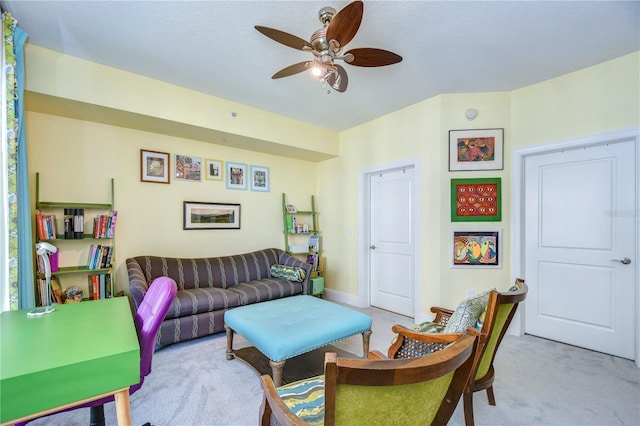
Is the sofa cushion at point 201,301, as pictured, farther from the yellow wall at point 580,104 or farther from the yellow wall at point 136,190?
the yellow wall at point 580,104

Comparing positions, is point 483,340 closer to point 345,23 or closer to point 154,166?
point 345,23

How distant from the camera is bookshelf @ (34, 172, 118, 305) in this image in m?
2.78

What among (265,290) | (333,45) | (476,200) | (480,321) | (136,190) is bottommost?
(265,290)

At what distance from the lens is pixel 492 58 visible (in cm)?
253

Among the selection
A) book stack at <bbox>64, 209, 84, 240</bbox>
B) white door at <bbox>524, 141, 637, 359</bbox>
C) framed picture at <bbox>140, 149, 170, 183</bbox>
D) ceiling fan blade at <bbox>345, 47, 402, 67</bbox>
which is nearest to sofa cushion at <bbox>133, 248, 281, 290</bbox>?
book stack at <bbox>64, 209, 84, 240</bbox>

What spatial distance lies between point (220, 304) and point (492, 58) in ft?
11.5

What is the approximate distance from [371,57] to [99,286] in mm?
3362

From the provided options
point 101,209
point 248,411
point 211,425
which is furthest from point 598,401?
point 101,209

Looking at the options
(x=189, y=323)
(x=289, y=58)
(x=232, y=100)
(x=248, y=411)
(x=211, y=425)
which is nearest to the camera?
(x=211, y=425)

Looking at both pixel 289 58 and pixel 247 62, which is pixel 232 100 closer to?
pixel 247 62

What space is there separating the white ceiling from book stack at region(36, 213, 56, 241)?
150cm

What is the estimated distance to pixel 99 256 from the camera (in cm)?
292

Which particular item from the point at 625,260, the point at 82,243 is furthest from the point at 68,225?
the point at 625,260

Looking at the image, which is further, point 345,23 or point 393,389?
point 345,23
